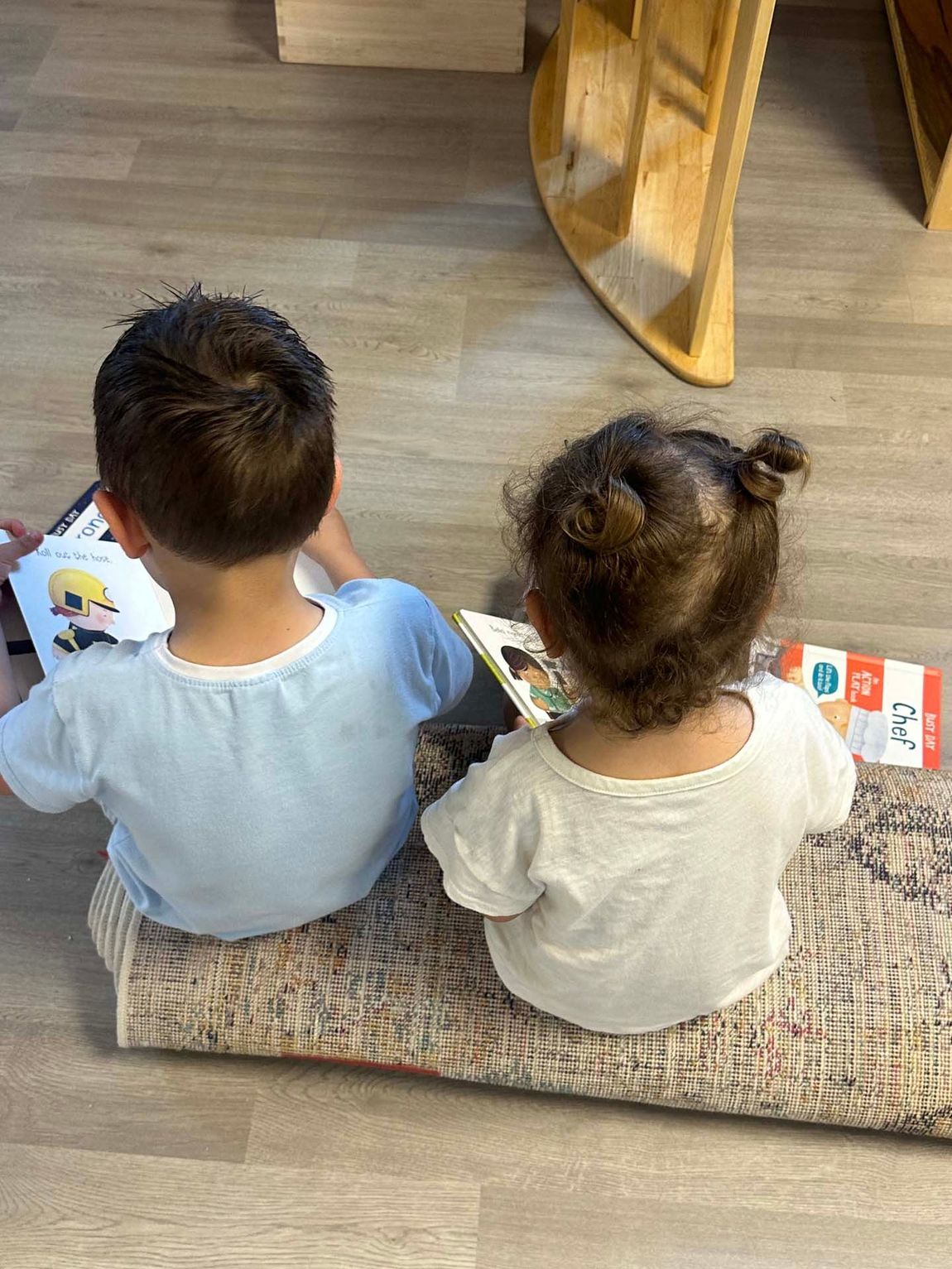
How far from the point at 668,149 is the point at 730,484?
1508mm

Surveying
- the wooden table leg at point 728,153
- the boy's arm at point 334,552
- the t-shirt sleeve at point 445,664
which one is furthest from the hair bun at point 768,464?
the wooden table leg at point 728,153

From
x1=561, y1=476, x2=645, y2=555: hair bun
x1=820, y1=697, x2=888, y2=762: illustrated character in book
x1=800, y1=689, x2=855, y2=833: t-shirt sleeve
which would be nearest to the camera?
x1=561, y1=476, x2=645, y2=555: hair bun

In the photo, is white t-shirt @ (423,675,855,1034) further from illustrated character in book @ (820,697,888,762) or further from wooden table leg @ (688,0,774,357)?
wooden table leg @ (688,0,774,357)

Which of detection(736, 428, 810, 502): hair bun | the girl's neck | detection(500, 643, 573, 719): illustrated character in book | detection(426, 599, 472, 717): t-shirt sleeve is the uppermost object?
detection(736, 428, 810, 502): hair bun

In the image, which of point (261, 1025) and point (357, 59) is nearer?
point (261, 1025)

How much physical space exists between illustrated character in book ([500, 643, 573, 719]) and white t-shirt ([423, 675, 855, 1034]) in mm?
280

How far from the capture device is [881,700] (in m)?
1.38

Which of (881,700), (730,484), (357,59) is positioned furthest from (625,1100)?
(357,59)

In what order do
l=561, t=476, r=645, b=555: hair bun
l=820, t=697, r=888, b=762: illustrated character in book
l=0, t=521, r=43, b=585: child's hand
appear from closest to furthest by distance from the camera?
l=561, t=476, r=645, b=555: hair bun, l=0, t=521, r=43, b=585: child's hand, l=820, t=697, r=888, b=762: illustrated character in book

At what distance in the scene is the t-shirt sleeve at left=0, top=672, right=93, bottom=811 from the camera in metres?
0.88

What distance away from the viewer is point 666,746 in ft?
2.61

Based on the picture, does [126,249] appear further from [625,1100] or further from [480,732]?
[625,1100]

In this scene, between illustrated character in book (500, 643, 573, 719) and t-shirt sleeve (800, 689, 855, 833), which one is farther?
illustrated character in book (500, 643, 573, 719)

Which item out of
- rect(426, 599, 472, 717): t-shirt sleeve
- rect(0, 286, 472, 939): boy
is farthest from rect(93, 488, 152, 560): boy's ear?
rect(426, 599, 472, 717): t-shirt sleeve
